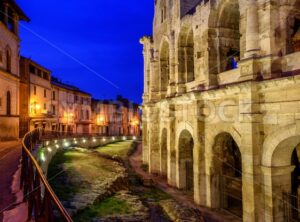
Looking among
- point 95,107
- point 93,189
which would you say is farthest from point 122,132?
point 93,189

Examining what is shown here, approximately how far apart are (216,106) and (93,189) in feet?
24.1

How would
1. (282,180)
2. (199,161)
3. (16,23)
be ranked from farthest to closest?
(16,23) < (199,161) < (282,180)

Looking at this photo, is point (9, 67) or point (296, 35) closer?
point (296, 35)

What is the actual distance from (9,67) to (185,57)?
48.6 ft

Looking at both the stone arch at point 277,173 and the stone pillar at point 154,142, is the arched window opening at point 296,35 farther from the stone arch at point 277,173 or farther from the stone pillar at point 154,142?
the stone pillar at point 154,142

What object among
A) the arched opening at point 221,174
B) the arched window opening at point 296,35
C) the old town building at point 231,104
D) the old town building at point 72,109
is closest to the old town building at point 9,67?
the old town building at point 231,104

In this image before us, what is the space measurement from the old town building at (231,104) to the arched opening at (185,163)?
0.21 ft

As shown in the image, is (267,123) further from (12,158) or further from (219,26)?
(12,158)

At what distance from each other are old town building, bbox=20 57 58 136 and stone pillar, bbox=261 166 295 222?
2268cm

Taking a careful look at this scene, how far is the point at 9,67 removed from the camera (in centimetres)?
2228

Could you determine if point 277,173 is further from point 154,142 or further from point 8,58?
point 8,58

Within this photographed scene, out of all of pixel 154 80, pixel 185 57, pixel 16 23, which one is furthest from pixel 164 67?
pixel 16 23

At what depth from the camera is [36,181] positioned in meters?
5.21

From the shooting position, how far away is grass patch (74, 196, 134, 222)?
1052 cm
